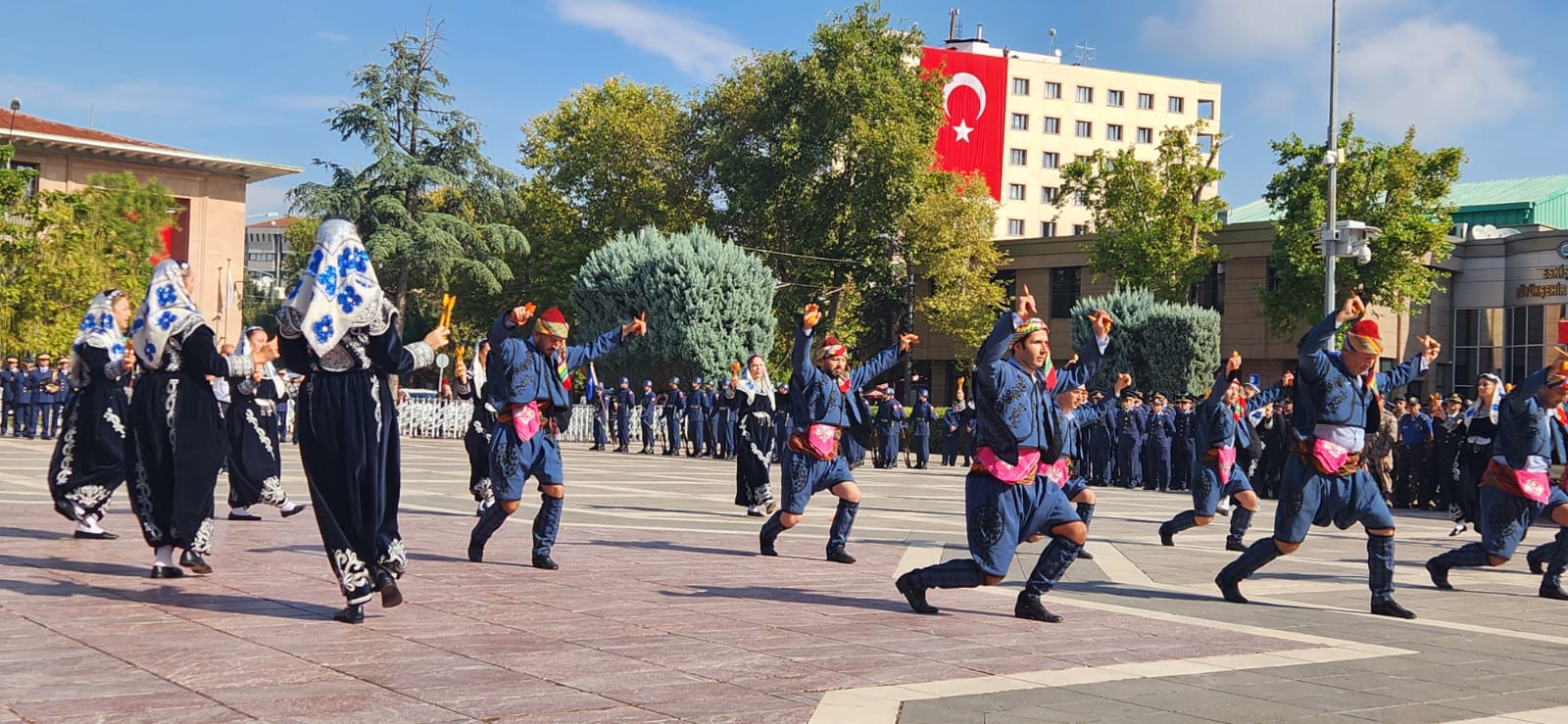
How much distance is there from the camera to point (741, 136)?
56688mm

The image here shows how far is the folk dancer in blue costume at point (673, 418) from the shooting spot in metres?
36.5

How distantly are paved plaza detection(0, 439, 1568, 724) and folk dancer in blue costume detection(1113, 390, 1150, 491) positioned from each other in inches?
601

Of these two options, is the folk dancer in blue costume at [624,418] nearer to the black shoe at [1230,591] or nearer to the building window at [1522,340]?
the black shoe at [1230,591]

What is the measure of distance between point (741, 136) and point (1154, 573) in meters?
46.2

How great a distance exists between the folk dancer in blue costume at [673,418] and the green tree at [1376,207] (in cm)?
1790

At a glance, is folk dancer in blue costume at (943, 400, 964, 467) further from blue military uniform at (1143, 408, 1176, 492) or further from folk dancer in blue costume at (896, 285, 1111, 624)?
folk dancer in blue costume at (896, 285, 1111, 624)

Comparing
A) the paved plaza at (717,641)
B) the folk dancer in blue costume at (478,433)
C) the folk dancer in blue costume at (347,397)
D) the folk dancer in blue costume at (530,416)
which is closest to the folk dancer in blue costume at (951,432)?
the folk dancer in blue costume at (478,433)

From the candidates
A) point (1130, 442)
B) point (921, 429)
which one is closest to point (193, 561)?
point (1130, 442)

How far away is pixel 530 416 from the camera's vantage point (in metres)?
10.7

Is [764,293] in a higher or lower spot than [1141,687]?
higher

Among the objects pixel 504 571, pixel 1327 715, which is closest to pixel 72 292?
pixel 504 571

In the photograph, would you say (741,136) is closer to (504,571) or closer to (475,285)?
(475,285)

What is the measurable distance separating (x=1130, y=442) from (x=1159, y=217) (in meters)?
20.3

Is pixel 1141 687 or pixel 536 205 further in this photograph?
pixel 536 205
